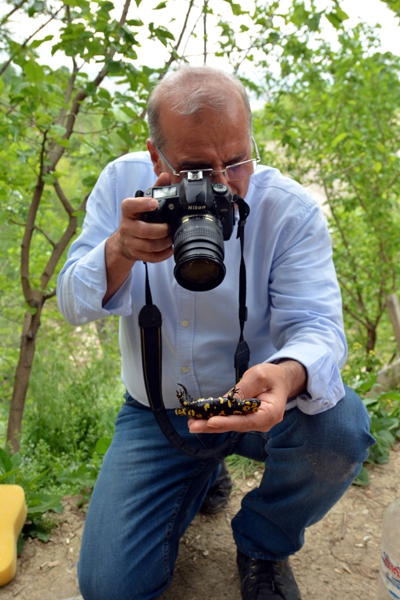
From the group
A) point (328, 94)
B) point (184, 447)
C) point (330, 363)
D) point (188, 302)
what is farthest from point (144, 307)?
point (328, 94)

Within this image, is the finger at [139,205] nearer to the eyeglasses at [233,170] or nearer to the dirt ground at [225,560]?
the eyeglasses at [233,170]

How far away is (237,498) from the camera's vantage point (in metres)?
2.34

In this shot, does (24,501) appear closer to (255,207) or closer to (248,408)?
(248,408)

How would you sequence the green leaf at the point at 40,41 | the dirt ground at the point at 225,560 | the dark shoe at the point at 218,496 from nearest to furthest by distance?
1. the dirt ground at the point at 225,560
2. the dark shoe at the point at 218,496
3. the green leaf at the point at 40,41

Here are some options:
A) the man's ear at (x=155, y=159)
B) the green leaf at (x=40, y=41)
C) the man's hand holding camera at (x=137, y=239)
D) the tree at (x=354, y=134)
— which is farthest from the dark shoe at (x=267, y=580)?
the tree at (x=354, y=134)

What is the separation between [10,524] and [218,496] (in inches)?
30.9

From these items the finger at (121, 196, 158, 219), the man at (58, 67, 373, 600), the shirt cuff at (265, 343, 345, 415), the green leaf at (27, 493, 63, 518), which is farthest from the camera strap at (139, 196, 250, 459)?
the green leaf at (27, 493, 63, 518)

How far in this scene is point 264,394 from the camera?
1.51 meters

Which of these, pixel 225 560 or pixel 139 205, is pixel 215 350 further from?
pixel 225 560

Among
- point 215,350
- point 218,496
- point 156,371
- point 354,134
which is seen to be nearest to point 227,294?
point 215,350

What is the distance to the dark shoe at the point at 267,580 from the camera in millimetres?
1750

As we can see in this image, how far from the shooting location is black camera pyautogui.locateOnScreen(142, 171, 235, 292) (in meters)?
1.45

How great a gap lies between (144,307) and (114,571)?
81cm

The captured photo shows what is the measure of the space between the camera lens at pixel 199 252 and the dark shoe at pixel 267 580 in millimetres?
948
